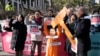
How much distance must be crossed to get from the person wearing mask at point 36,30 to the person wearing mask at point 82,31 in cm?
306

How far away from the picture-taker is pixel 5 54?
1647cm

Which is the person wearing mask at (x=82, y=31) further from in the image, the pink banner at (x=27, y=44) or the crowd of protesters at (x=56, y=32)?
the pink banner at (x=27, y=44)

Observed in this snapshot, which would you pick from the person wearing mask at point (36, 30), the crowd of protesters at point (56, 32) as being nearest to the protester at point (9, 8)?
the person wearing mask at point (36, 30)

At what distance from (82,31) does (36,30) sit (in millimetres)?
3681

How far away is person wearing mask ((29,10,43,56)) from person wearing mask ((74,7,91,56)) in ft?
10.0

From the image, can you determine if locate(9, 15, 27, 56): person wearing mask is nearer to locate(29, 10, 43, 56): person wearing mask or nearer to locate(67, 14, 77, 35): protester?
locate(29, 10, 43, 56): person wearing mask

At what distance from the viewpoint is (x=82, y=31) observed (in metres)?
10.9

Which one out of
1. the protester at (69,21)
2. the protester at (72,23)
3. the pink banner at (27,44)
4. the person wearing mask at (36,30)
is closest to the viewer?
the protester at (69,21)

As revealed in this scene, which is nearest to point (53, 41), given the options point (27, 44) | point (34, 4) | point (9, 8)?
point (27, 44)

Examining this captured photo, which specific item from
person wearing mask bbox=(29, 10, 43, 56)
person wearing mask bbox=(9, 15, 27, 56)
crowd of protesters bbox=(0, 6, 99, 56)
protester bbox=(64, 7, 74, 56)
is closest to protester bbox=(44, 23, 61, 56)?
crowd of protesters bbox=(0, 6, 99, 56)

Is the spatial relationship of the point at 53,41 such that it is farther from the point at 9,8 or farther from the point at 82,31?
the point at 9,8

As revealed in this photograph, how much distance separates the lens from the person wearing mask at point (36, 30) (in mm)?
14031

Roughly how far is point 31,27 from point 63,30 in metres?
2.58

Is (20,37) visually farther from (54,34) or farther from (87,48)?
(87,48)
